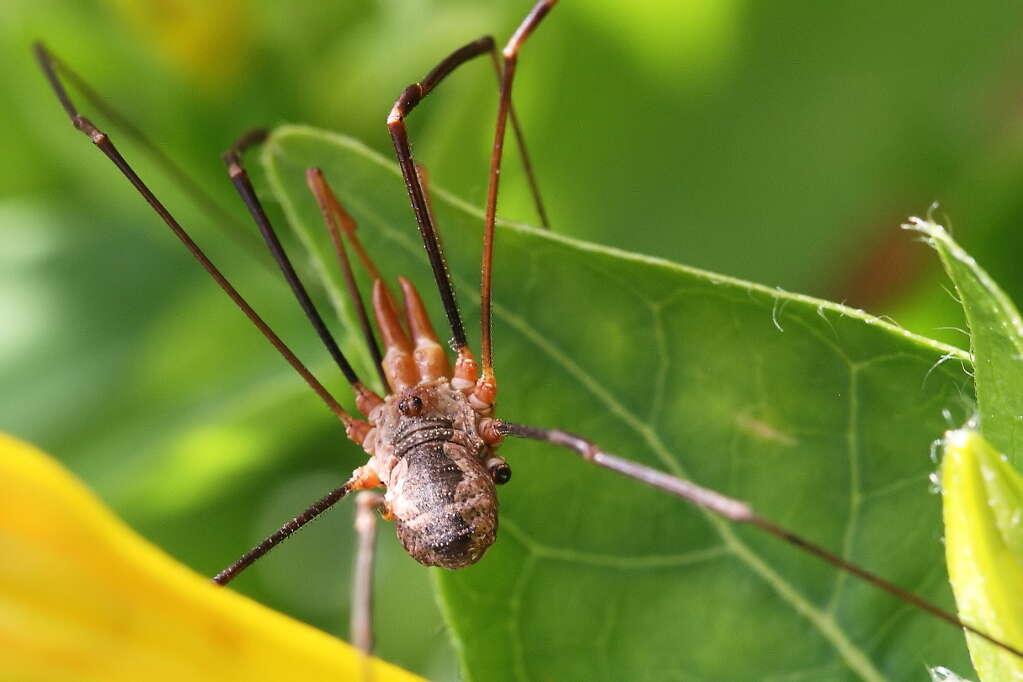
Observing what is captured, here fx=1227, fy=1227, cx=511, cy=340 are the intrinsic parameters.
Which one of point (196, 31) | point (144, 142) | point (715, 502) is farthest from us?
point (144, 142)

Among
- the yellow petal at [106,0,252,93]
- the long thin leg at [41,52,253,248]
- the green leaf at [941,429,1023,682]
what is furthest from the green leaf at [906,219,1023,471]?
the long thin leg at [41,52,253,248]

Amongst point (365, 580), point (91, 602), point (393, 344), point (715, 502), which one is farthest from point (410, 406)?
point (91, 602)

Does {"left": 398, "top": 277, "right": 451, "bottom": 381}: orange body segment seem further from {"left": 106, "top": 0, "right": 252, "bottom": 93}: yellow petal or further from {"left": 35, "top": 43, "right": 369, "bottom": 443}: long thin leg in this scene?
{"left": 106, "top": 0, "right": 252, "bottom": 93}: yellow petal

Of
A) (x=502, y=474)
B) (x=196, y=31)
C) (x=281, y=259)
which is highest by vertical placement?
(x=196, y=31)

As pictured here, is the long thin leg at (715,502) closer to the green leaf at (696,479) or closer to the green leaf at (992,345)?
the green leaf at (696,479)

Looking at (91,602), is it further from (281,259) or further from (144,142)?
(144,142)

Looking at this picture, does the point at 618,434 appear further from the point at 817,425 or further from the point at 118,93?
the point at 118,93

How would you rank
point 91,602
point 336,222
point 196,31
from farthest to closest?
1. point 196,31
2. point 336,222
3. point 91,602

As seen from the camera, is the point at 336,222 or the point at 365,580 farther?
the point at 336,222
